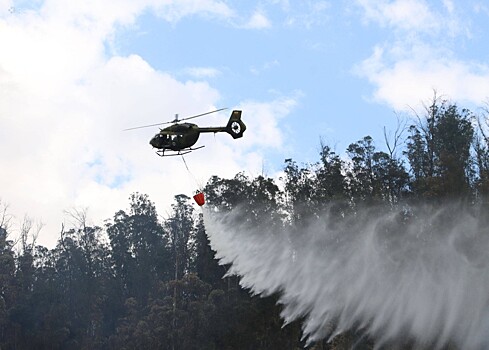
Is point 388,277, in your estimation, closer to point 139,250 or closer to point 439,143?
point 439,143

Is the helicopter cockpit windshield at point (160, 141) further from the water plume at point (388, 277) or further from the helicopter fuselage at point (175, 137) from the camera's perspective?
the water plume at point (388, 277)

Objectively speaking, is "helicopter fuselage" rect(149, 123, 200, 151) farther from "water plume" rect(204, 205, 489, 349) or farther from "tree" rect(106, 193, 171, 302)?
"tree" rect(106, 193, 171, 302)

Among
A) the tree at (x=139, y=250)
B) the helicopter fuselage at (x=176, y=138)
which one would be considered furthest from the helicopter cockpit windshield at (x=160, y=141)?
the tree at (x=139, y=250)

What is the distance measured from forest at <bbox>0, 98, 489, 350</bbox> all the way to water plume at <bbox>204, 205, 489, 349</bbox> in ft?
6.32

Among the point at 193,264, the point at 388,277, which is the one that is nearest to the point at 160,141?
the point at 388,277

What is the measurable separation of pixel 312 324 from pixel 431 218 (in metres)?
11.0

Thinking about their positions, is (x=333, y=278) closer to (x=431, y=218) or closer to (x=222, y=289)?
(x=431, y=218)

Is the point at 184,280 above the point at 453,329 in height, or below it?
above

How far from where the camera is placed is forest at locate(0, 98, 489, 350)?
5562cm

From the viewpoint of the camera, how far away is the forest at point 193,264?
55.6 metres

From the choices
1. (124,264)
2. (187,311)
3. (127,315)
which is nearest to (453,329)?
(187,311)

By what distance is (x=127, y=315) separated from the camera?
77875 millimetres

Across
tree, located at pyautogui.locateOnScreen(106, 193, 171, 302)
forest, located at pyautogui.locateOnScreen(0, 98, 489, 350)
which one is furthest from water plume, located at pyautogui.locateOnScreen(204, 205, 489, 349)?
tree, located at pyautogui.locateOnScreen(106, 193, 171, 302)

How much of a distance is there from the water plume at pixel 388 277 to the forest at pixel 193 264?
193 cm
